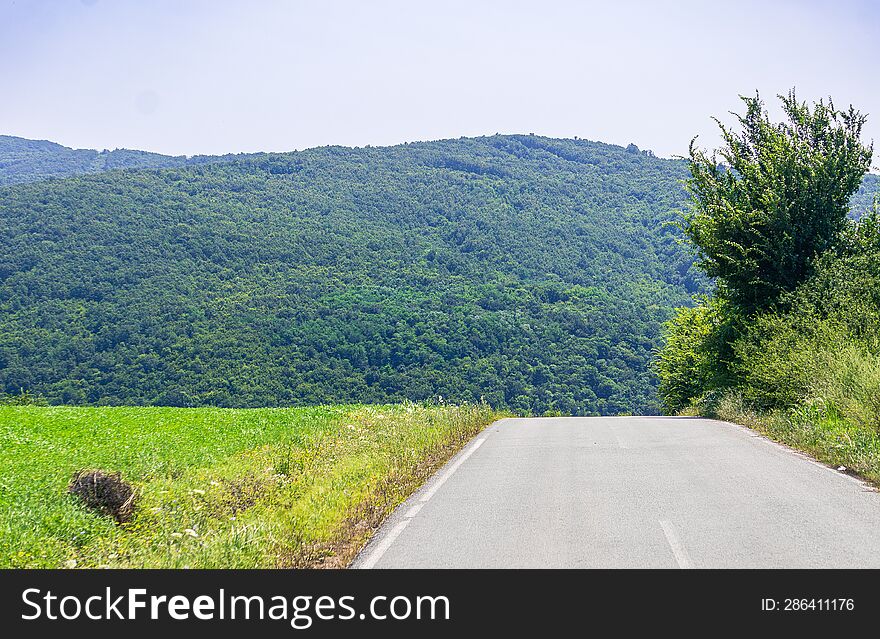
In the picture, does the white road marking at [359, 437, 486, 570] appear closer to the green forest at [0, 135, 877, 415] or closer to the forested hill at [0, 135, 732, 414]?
the green forest at [0, 135, 877, 415]

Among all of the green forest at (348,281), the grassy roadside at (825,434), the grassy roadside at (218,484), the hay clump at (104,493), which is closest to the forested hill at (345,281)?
the green forest at (348,281)

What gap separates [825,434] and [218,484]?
35.3 ft

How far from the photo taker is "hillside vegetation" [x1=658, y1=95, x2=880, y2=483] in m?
21.6

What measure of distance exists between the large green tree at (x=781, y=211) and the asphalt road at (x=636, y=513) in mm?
12410

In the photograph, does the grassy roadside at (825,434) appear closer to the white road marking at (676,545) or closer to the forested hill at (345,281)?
the white road marking at (676,545)

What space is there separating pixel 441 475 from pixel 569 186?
527 feet

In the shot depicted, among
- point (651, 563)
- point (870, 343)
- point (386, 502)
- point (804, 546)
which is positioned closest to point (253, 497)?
point (386, 502)

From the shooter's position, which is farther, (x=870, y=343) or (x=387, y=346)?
(x=387, y=346)

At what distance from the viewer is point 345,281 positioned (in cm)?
11594

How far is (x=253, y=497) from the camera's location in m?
12.4

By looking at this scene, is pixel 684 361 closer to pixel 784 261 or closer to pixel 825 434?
pixel 784 261

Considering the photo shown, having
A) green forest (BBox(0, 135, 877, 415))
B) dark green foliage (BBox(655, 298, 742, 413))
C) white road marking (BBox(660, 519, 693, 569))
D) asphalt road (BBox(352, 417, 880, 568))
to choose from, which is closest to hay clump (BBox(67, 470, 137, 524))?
asphalt road (BBox(352, 417, 880, 568))

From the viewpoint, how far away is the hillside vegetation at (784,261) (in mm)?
21609

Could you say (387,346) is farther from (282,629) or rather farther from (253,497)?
(282,629)
